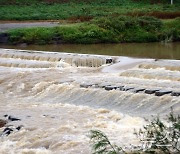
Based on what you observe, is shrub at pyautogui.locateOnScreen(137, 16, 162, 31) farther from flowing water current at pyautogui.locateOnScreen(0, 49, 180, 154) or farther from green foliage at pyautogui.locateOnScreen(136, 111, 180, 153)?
green foliage at pyautogui.locateOnScreen(136, 111, 180, 153)

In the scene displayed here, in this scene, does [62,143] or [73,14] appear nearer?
[62,143]

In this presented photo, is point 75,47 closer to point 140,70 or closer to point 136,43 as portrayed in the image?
point 136,43

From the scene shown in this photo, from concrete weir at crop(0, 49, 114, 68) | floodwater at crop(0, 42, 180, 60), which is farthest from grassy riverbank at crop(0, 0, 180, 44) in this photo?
concrete weir at crop(0, 49, 114, 68)

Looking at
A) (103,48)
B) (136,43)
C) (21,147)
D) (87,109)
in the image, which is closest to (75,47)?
(103,48)

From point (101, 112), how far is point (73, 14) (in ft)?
→ 74.9

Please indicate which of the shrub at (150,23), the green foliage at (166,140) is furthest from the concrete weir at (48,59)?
the green foliage at (166,140)

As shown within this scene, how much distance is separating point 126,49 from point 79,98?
35.7 ft

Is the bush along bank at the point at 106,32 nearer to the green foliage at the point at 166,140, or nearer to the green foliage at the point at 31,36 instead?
the green foliage at the point at 31,36

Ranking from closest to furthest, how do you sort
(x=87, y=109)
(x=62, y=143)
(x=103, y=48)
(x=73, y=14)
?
1. (x=62, y=143)
2. (x=87, y=109)
3. (x=103, y=48)
4. (x=73, y=14)

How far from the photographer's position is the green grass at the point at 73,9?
33.7 meters

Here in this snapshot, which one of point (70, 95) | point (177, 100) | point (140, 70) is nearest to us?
point (177, 100)

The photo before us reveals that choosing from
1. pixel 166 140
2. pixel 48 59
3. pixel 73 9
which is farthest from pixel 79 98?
pixel 73 9

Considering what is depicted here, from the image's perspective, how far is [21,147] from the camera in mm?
10070

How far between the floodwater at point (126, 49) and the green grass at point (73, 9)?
7.34 m
